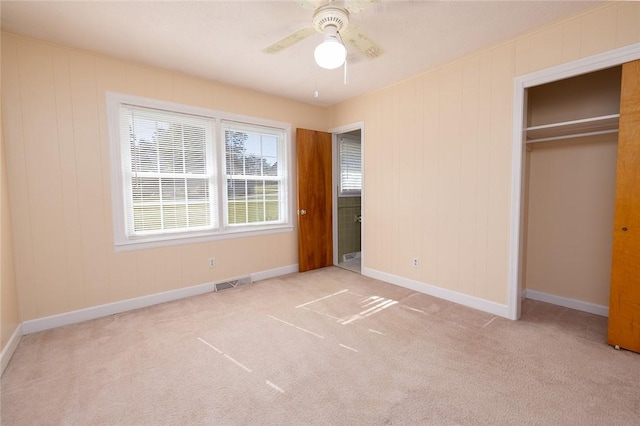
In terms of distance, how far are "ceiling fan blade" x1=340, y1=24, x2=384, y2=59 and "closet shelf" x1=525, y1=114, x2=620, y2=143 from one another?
1.70 m

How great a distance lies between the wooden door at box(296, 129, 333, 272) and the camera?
14.8ft

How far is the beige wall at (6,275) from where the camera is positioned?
2.20 metres

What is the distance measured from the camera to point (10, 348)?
2266 millimetres

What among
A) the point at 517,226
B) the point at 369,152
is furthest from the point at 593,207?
the point at 369,152

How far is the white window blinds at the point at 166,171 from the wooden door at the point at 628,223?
3.96 m

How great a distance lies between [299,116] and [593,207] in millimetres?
3790

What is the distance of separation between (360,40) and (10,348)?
3593 millimetres

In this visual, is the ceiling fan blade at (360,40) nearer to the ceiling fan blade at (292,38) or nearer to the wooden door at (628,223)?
the ceiling fan blade at (292,38)

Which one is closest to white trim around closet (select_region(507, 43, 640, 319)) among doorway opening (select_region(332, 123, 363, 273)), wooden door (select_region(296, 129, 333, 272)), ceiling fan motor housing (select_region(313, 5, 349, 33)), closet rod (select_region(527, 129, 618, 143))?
closet rod (select_region(527, 129, 618, 143))

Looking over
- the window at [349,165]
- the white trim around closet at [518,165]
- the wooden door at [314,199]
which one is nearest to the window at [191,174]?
the wooden door at [314,199]

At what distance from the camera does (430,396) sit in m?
1.79

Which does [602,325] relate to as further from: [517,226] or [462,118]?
[462,118]

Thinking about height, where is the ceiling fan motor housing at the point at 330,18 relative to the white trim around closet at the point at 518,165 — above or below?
above

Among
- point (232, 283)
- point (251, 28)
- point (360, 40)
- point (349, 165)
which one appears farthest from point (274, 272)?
point (360, 40)
